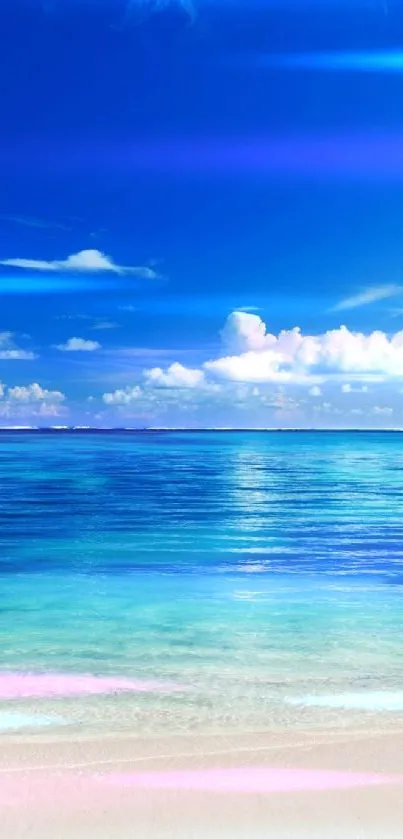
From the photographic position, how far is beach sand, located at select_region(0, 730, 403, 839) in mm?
5203

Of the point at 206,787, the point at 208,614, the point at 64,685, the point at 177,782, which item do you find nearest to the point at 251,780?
the point at 206,787

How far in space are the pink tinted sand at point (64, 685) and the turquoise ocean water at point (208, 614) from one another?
13cm

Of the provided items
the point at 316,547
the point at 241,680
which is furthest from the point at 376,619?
the point at 316,547

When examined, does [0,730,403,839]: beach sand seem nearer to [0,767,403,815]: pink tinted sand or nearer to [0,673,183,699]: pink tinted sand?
[0,767,403,815]: pink tinted sand

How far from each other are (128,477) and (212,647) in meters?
37.7

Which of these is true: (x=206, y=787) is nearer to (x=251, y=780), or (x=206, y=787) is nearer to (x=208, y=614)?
(x=251, y=780)

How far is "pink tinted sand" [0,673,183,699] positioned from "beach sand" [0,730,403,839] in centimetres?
129

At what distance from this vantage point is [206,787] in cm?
579

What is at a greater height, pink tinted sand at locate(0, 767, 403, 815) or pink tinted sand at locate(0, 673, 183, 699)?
pink tinted sand at locate(0, 767, 403, 815)

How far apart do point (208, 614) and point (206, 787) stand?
21.0 feet

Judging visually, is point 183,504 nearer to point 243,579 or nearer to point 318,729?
point 243,579

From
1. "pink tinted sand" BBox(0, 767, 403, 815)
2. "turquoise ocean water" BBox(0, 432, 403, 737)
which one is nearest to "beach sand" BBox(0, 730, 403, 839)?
"pink tinted sand" BBox(0, 767, 403, 815)

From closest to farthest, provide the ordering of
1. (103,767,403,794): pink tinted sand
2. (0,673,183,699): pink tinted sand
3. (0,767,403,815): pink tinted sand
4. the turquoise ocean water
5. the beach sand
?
the beach sand → (0,767,403,815): pink tinted sand → (103,767,403,794): pink tinted sand → the turquoise ocean water → (0,673,183,699): pink tinted sand

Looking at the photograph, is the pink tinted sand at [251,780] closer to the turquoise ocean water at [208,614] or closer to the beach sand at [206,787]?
the beach sand at [206,787]
